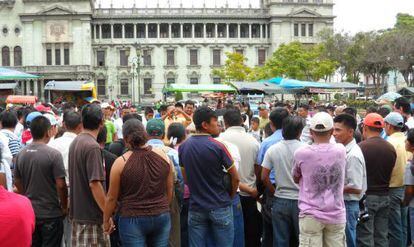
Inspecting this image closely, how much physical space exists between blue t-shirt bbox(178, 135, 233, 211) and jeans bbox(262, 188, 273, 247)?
1030mm

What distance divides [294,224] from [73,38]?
67.0 metres

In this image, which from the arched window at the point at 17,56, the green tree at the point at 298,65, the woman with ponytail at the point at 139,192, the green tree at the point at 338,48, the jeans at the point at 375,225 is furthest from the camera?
the arched window at the point at 17,56

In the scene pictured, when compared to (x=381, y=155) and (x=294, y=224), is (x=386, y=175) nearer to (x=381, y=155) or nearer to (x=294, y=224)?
(x=381, y=155)

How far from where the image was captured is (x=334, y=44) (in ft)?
185

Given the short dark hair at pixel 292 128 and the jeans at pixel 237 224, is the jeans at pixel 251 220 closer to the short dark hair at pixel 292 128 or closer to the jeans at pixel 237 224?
the jeans at pixel 237 224

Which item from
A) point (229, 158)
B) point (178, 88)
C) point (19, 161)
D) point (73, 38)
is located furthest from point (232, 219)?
point (73, 38)

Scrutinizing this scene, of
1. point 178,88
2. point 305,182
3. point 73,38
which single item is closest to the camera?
point 305,182

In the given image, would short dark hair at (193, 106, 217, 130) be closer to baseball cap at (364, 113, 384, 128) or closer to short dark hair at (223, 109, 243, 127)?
short dark hair at (223, 109, 243, 127)

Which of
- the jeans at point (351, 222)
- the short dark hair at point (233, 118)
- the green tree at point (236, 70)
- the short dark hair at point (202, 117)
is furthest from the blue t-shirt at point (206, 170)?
the green tree at point (236, 70)

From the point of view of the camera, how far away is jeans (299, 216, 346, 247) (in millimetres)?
5754

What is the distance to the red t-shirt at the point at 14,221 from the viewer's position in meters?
3.24

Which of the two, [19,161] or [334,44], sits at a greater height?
[334,44]

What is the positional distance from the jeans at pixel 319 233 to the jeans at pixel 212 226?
89 cm

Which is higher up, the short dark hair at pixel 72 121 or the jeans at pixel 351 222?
the short dark hair at pixel 72 121
